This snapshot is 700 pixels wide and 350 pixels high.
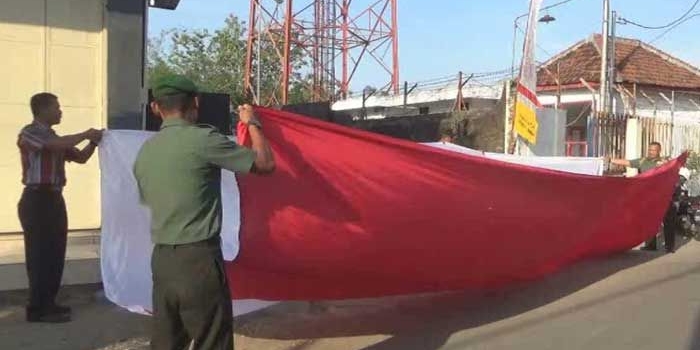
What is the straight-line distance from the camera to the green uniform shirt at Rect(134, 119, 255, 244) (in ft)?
11.5

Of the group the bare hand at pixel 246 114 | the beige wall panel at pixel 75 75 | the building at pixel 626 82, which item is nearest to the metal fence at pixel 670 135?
the building at pixel 626 82

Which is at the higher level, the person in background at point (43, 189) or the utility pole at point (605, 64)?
the utility pole at point (605, 64)

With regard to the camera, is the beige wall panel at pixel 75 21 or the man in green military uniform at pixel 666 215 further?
the man in green military uniform at pixel 666 215

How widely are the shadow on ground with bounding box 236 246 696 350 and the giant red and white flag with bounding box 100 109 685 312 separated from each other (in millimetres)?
303

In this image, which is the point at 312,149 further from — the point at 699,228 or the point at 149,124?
the point at 699,228

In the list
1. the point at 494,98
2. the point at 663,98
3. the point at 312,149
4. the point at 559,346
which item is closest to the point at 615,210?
the point at 559,346

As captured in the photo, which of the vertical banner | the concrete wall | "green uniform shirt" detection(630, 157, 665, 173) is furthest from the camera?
the concrete wall

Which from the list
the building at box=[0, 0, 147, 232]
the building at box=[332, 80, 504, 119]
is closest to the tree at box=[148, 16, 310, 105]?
the building at box=[332, 80, 504, 119]

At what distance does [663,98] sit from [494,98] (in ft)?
16.3

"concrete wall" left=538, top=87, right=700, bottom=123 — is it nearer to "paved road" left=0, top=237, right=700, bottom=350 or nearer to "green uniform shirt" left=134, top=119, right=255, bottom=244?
"paved road" left=0, top=237, right=700, bottom=350

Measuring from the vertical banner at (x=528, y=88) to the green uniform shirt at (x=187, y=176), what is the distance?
8074mm

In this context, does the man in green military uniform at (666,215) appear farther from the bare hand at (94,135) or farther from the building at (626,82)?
the building at (626,82)

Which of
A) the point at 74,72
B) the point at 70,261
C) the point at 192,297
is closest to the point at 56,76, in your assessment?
the point at 74,72

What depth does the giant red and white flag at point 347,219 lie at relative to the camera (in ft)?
15.8
